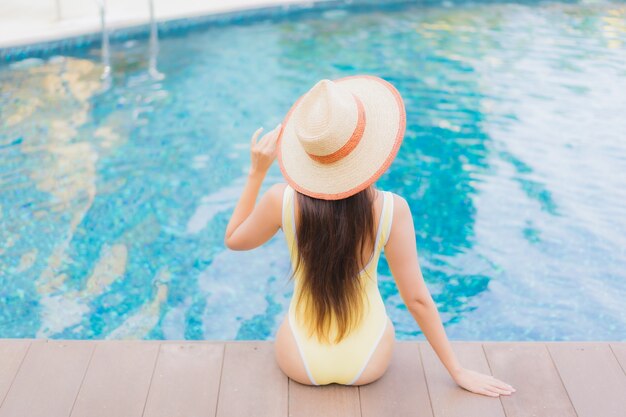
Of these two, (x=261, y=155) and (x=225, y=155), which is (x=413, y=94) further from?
(x=261, y=155)

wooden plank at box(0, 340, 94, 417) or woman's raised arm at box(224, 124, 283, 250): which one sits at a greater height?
woman's raised arm at box(224, 124, 283, 250)

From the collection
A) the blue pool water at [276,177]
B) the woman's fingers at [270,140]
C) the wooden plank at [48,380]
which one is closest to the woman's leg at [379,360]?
the woman's fingers at [270,140]

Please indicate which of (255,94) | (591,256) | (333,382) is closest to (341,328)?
(333,382)

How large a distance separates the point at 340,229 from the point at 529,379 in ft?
3.13

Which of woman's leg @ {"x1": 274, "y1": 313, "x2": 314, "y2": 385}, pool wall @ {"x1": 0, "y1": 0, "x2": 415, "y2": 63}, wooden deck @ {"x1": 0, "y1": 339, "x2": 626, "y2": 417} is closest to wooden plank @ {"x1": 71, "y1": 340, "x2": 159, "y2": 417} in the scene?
wooden deck @ {"x1": 0, "y1": 339, "x2": 626, "y2": 417}

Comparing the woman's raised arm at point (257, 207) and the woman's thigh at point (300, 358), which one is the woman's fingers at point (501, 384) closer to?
the woman's thigh at point (300, 358)

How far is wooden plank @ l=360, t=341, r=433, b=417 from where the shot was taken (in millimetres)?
2229

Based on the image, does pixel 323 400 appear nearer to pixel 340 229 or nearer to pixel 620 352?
pixel 340 229

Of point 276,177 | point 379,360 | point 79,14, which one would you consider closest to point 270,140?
point 379,360

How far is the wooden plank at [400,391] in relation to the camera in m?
2.23

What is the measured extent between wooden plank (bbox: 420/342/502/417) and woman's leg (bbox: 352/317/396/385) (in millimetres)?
177

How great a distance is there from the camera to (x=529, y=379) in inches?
93.3

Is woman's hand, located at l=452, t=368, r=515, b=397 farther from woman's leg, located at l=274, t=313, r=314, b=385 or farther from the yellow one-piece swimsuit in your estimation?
woman's leg, located at l=274, t=313, r=314, b=385

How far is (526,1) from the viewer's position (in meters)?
8.83
